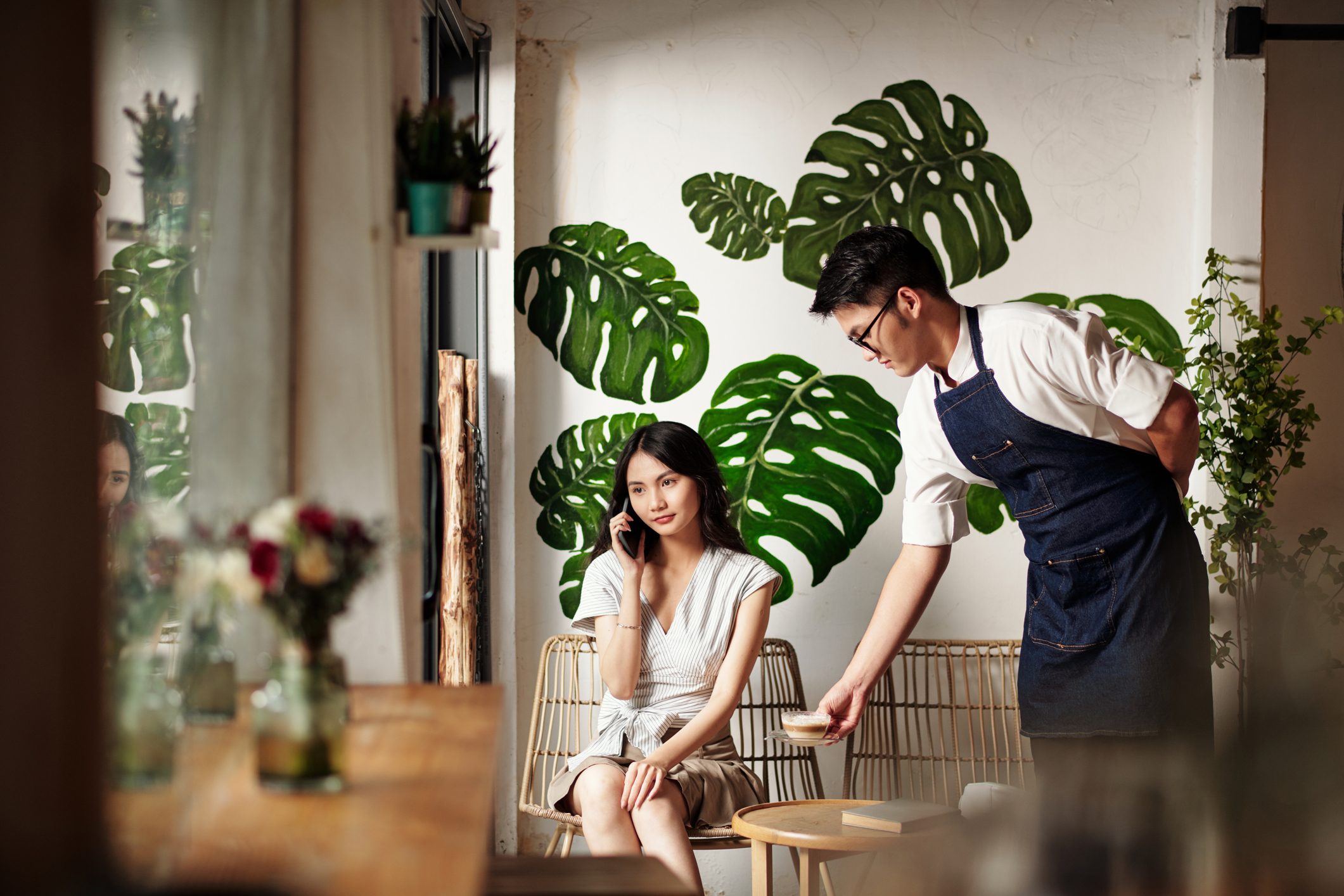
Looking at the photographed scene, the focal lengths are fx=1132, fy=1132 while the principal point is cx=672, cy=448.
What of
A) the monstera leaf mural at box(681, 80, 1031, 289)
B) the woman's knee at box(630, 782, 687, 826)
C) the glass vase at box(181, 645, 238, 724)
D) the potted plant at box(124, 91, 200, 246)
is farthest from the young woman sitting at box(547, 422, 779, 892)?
the potted plant at box(124, 91, 200, 246)

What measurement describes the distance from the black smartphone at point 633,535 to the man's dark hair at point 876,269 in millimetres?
767

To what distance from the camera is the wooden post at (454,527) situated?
2.79 m

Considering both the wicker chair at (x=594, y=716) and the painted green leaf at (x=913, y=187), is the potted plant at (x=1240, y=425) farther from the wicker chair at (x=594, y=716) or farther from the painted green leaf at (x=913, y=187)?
the wicker chair at (x=594, y=716)

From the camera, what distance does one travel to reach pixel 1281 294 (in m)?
→ 3.25

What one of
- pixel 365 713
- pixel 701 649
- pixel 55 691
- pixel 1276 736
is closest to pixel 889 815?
pixel 701 649

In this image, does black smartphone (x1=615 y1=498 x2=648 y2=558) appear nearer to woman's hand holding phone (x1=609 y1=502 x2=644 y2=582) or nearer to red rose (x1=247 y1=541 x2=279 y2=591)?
woman's hand holding phone (x1=609 y1=502 x2=644 y2=582)

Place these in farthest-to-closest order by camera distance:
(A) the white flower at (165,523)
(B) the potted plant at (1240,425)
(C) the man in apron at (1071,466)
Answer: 1. (B) the potted plant at (1240,425)
2. (C) the man in apron at (1071,466)
3. (A) the white flower at (165,523)

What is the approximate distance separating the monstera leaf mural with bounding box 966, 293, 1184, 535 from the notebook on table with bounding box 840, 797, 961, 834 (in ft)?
4.03

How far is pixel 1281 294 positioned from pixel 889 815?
6.95 feet

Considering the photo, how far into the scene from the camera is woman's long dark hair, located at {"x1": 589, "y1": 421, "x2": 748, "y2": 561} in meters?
2.70

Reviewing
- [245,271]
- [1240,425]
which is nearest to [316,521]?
[245,271]

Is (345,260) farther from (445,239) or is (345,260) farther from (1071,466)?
(1071,466)

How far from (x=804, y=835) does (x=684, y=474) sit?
93 centimetres

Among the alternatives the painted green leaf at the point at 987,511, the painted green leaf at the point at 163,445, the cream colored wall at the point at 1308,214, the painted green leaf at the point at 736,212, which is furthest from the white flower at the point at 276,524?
the cream colored wall at the point at 1308,214
